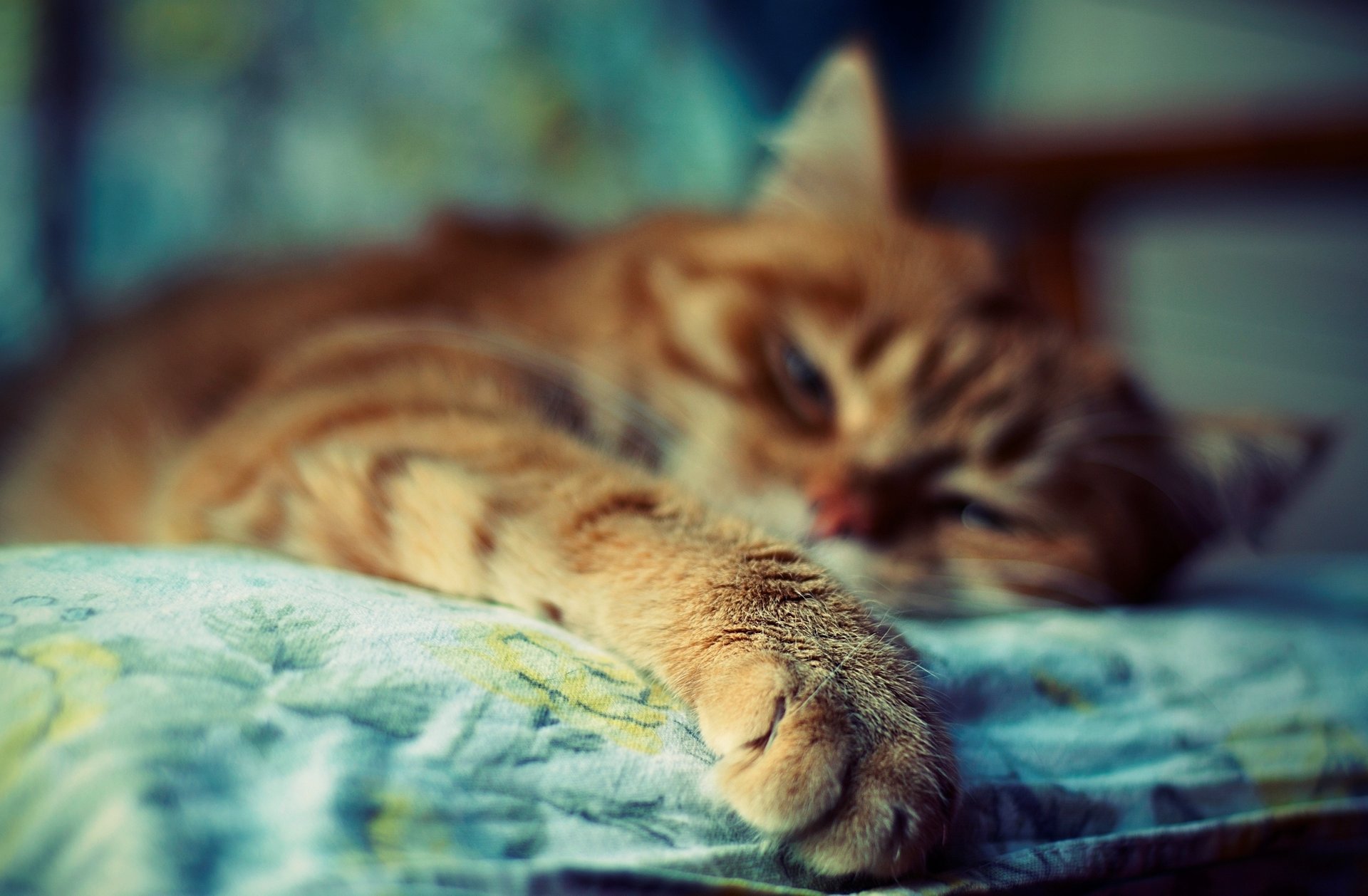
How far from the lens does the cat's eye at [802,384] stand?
3.41 feet

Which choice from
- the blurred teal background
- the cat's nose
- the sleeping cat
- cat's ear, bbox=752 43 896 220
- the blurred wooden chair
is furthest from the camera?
the blurred wooden chair

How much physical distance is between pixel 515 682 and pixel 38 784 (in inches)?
8.6

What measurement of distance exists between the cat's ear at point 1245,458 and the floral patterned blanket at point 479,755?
423mm

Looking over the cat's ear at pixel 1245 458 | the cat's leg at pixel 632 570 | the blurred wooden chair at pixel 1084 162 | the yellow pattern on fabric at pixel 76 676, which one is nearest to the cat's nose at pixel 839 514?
the cat's leg at pixel 632 570

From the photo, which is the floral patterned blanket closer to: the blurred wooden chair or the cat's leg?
the cat's leg

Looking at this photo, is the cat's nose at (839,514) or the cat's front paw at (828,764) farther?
the cat's nose at (839,514)

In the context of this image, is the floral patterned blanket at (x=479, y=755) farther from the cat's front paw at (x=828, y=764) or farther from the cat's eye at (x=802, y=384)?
the cat's eye at (x=802, y=384)

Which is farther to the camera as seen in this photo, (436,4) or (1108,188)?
(1108,188)

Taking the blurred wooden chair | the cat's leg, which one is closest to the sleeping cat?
the cat's leg

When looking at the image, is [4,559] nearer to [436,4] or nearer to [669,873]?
[669,873]

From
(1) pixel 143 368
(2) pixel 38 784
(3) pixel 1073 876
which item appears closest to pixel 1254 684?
(3) pixel 1073 876

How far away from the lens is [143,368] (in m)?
1.24

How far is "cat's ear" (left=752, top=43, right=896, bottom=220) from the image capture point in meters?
1.14

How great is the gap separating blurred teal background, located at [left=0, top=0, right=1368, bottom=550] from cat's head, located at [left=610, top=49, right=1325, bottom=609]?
0.57 m
